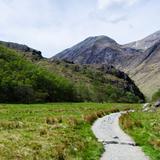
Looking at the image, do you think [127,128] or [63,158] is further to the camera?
[127,128]

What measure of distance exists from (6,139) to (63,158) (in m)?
4.69

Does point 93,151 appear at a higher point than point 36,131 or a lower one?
lower

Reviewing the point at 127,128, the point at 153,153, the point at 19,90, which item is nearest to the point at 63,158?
the point at 153,153

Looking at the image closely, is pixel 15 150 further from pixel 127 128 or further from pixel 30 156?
pixel 127 128

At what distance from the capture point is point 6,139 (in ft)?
85.6

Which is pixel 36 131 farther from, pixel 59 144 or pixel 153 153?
pixel 153 153

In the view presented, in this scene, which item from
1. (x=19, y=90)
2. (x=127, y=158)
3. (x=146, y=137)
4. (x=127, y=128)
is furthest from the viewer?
(x=19, y=90)

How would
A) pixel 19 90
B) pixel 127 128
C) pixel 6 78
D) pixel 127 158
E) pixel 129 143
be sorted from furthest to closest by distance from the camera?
pixel 6 78
pixel 19 90
pixel 127 128
pixel 129 143
pixel 127 158

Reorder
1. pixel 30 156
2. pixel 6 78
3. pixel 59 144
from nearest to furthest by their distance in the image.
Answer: pixel 30 156 → pixel 59 144 → pixel 6 78

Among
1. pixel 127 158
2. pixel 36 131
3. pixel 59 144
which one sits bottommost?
pixel 127 158

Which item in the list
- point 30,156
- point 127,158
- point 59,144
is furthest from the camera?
point 59,144

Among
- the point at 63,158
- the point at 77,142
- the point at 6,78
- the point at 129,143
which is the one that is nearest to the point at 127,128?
the point at 129,143

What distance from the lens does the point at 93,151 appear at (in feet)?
88.2

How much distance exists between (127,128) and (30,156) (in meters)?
24.3
